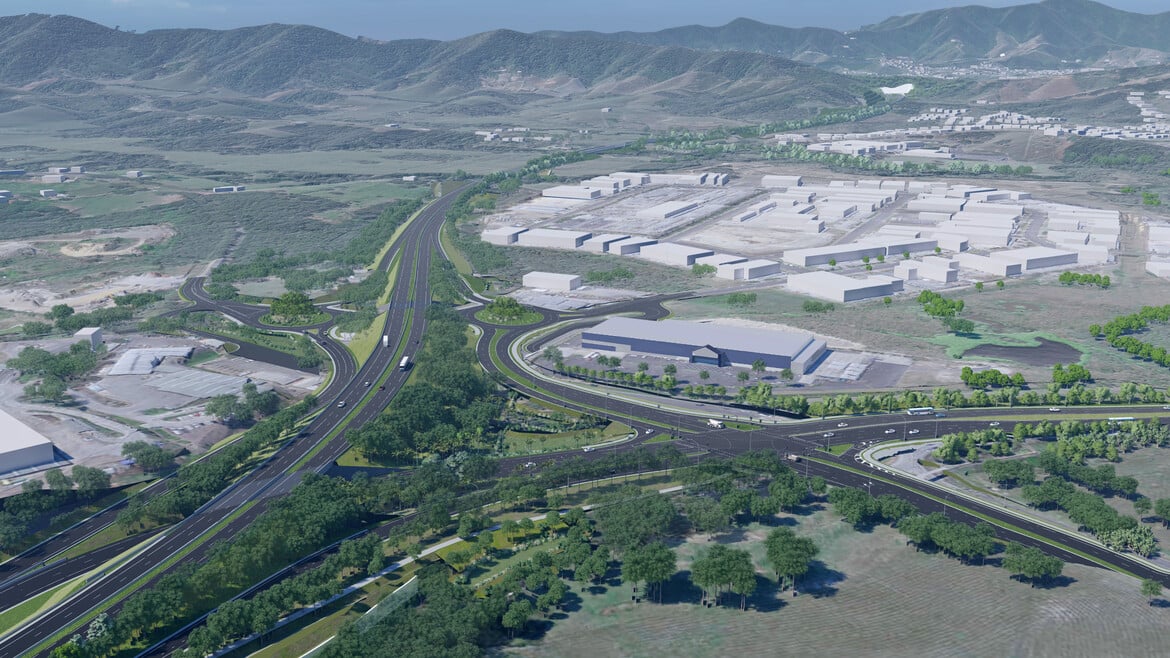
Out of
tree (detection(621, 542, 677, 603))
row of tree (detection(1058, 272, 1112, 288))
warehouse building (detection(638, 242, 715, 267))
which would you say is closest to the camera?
tree (detection(621, 542, 677, 603))

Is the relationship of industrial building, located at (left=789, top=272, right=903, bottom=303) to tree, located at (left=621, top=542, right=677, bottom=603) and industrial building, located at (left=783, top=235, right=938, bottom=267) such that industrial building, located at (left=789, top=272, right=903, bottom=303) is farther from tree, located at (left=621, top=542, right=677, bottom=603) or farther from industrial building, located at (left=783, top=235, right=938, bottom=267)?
tree, located at (left=621, top=542, right=677, bottom=603)

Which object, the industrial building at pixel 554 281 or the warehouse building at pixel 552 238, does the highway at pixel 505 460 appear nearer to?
the industrial building at pixel 554 281

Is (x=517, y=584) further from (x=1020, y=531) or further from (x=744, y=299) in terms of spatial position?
(x=744, y=299)

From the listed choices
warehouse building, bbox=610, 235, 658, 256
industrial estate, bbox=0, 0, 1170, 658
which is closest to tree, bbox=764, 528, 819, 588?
industrial estate, bbox=0, 0, 1170, 658

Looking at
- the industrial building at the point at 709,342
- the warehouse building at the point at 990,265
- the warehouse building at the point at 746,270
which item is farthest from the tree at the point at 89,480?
the warehouse building at the point at 990,265

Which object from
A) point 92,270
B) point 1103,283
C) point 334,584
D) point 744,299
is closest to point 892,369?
point 744,299

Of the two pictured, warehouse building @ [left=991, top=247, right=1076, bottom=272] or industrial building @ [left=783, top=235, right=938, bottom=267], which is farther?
industrial building @ [left=783, top=235, right=938, bottom=267]

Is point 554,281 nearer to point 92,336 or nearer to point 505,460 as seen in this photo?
point 505,460

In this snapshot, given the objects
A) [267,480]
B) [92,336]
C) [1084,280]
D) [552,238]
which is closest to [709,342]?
[267,480]
